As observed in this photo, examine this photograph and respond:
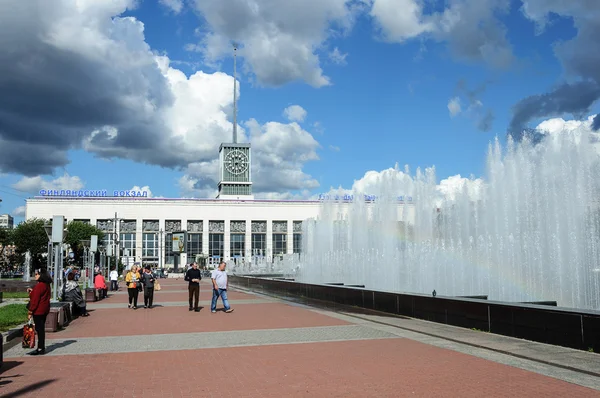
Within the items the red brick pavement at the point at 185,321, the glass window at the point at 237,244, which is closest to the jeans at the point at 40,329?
the red brick pavement at the point at 185,321

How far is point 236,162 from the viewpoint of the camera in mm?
140625

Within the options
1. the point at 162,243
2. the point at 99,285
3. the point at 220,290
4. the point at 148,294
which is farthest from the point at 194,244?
the point at 220,290

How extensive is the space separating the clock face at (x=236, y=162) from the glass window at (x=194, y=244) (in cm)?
3020

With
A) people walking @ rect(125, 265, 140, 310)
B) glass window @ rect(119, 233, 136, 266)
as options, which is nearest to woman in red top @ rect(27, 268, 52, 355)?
people walking @ rect(125, 265, 140, 310)

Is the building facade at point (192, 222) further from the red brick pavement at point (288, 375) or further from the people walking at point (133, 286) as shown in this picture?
the red brick pavement at point (288, 375)

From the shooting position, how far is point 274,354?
987 cm

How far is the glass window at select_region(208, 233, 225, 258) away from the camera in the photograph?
113938mm

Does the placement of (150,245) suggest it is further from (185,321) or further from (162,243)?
(185,321)

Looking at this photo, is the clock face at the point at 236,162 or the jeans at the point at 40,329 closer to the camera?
the jeans at the point at 40,329

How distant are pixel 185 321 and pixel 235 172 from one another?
12521cm

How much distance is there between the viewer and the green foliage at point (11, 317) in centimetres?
1436

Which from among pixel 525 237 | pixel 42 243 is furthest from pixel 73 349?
pixel 42 243

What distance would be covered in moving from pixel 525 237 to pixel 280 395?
13.6 metres

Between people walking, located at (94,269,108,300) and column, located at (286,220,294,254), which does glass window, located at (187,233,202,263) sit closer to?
column, located at (286,220,294,254)
